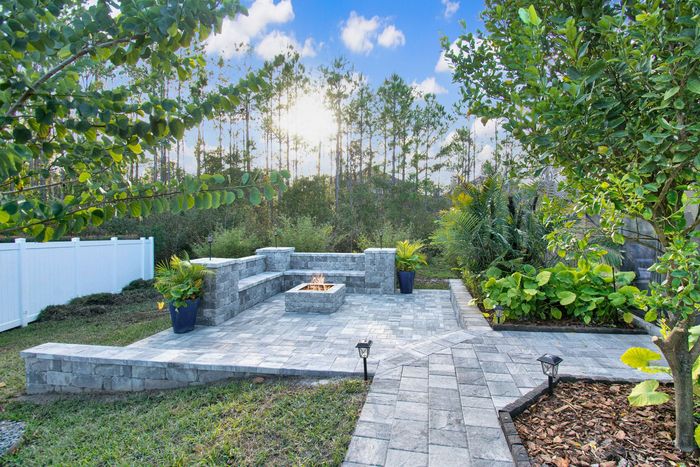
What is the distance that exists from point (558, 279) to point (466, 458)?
3.35 metres

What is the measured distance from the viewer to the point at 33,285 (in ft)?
20.4

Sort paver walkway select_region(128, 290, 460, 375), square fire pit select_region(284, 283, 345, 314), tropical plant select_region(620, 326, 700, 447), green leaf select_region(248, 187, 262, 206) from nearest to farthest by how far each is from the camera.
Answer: green leaf select_region(248, 187, 262, 206) < tropical plant select_region(620, 326, 700, 447) < paver walkway select_region(128, 290, 460, 375) < square fire pit select_region(284, 283, 345, 314)

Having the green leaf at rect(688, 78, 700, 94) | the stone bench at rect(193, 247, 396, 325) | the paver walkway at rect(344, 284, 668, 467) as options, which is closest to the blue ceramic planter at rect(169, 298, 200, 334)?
the stone bench at rect(193, 247, 396, 325)

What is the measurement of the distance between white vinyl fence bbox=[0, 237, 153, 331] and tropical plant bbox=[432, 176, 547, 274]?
712 centimetres

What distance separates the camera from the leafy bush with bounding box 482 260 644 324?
14.5ft

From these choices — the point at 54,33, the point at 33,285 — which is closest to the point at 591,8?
the point at 54,33

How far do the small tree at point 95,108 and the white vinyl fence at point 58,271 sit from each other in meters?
6.00

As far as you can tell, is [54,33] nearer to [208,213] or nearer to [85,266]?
[85,266]

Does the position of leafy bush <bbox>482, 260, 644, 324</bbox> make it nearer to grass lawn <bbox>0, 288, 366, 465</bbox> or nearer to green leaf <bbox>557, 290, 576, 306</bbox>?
green leaf <bbox>557, 290, 576, 306</bbox>

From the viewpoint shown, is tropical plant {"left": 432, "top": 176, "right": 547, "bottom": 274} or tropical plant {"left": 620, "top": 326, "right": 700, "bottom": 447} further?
tropical plant {"left": 432, "top": 176, "right": 547, "bottom": 274}

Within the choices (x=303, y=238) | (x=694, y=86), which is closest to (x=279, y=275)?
(x=303, y=238)

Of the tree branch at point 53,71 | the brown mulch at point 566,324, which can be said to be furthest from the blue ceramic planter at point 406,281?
the tree branch at point 53,71

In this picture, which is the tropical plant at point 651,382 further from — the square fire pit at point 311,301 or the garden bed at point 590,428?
the square fire pit at point 311,301

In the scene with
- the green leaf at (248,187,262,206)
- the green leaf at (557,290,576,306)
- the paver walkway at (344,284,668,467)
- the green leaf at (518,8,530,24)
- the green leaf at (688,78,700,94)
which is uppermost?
the green leaf at (518,8,530,24)
